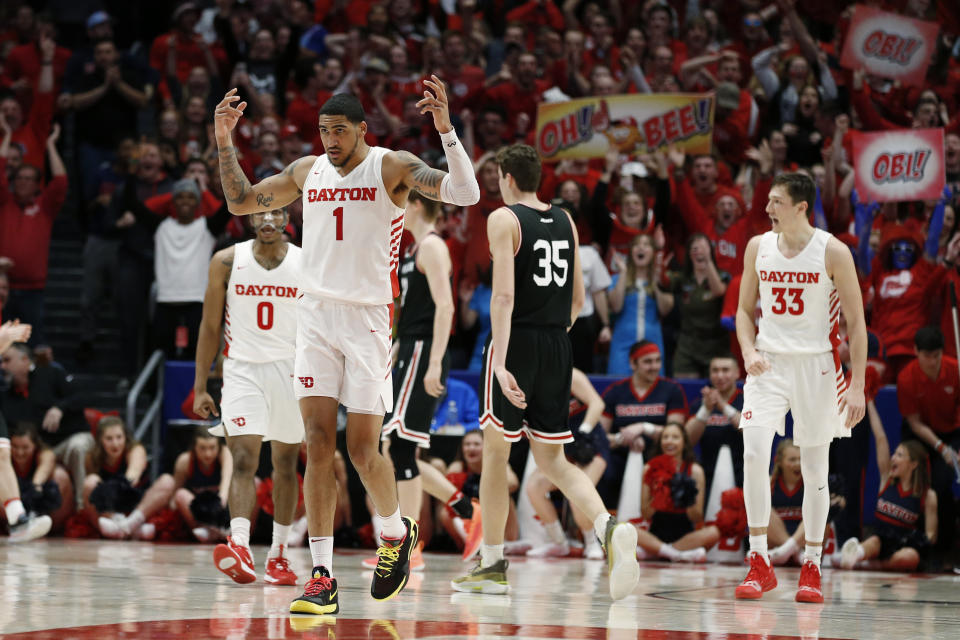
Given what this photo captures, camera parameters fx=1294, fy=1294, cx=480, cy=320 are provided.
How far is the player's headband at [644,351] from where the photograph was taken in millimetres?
11984

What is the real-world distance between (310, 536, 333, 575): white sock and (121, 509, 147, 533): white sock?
664cm

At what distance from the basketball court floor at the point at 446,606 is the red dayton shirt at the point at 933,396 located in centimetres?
146

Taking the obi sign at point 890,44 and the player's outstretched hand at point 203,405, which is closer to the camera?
the player's outstretched hand at point 203,405

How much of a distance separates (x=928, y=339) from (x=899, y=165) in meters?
2.03

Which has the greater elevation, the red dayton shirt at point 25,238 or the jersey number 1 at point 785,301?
the red dayton shirt at point 25,238

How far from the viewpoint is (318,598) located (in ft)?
20.6

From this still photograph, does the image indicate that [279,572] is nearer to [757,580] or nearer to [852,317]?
[757,580]

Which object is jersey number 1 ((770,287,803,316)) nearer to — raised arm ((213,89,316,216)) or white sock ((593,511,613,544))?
white sock ((593,511,613,544))

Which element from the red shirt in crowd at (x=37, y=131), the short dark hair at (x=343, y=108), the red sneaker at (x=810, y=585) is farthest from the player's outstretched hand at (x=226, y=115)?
the red shirt in crowd at (x=37, y=131)

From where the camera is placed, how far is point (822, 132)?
567 inches

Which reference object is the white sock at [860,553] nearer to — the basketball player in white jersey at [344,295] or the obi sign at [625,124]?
the obi sign at [625,124]

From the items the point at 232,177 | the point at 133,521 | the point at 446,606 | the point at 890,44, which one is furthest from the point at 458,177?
the point at 890,44

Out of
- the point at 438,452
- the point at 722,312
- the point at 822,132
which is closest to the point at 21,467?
the point at 438,452

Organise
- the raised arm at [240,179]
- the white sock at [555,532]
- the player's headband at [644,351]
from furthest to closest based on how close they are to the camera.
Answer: the player's headband at [644,351], the white sock at [555,532], the raised arm at [240,179]
